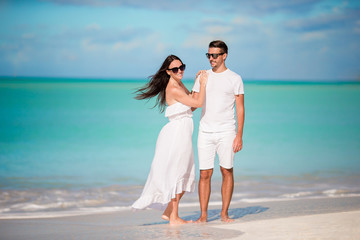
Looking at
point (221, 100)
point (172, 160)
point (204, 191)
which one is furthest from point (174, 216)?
point (221, 100)

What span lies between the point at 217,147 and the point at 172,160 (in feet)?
1.38

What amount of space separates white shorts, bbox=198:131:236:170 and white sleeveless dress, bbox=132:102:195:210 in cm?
13

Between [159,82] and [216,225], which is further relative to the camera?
[159,82]

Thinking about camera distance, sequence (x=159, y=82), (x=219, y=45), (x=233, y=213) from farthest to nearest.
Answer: (x=233, y=213) < (x=159, y=82) < (x=219, y=45)

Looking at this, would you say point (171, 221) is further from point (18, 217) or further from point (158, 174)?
point (18, 217)

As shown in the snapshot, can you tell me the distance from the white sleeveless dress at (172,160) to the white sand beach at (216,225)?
268 mm

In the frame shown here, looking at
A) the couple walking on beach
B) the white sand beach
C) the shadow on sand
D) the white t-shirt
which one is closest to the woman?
the couple walking on beach

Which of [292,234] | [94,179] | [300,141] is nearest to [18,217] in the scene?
[94,179]

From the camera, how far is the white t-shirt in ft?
14.8

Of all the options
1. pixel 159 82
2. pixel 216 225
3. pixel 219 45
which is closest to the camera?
pixel 216 225

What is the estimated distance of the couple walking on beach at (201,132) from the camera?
452 cm

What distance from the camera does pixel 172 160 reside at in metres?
4.58

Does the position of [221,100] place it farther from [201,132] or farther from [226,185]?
[226,185]

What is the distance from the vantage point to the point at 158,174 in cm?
461
